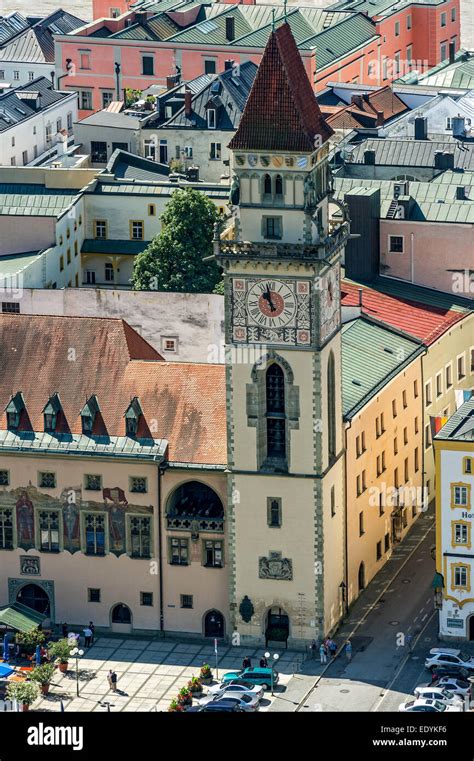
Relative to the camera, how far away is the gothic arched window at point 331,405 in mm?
103625

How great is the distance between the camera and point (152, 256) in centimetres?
14375

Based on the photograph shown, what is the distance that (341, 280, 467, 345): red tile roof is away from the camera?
418 ft

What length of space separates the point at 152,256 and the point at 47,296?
11090mm

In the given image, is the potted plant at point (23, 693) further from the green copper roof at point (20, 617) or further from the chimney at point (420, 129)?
the chimney at point (420, 129)

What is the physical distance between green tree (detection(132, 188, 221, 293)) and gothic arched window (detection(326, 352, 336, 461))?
38.2 metres

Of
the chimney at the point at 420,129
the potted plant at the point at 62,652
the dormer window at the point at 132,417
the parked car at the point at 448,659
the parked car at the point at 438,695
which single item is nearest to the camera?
the parked car at the point at 438,695

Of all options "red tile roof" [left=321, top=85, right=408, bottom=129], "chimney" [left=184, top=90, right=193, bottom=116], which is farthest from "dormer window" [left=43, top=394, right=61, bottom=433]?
"chimney" [left=184, top=90, right=193, bottom=116]

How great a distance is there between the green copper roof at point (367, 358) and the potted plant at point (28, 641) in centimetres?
2091

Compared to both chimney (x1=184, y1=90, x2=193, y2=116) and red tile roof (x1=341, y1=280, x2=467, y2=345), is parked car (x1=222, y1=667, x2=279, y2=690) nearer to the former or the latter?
red tile roof (x1=341, y1=280, x2=467, y2=345)

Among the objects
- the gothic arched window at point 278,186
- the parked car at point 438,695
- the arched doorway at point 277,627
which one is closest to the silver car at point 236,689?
the arched doorway at point 277,627

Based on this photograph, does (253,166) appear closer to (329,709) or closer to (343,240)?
(343,240)

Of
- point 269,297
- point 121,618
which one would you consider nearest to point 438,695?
point 121,618

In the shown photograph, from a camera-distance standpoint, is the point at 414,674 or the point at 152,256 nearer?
the point at 414,674
